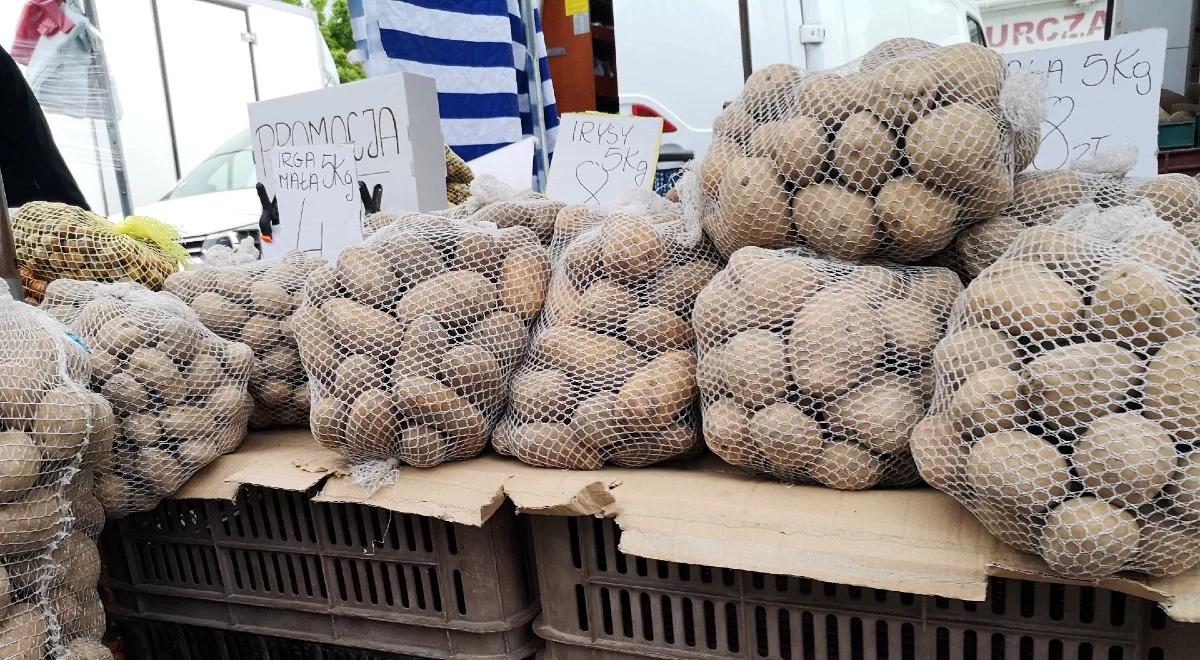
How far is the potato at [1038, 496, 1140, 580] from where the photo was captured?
3.04 ft

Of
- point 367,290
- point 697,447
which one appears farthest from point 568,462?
point 367,290

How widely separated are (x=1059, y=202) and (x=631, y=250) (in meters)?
0.71

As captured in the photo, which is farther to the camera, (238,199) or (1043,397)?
(238,199)

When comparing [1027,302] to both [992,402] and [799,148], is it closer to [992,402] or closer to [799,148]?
[992,402]

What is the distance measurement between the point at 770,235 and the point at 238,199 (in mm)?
5547

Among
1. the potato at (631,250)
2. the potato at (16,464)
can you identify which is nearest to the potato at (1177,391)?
the potato at (631,250)

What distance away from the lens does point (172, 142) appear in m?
7.73

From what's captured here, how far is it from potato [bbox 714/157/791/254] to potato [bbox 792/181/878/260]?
0.03 m

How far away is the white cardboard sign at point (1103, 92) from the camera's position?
1.58m

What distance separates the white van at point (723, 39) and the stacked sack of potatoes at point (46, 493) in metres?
3.31

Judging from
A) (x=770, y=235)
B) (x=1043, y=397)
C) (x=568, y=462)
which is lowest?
(x=568, y=462)

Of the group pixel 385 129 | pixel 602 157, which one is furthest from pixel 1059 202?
pixel 385 129

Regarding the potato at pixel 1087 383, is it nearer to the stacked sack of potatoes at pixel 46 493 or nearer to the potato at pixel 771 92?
the potato at pixel 771 92

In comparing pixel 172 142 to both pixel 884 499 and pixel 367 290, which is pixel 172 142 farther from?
pixel 884 499
